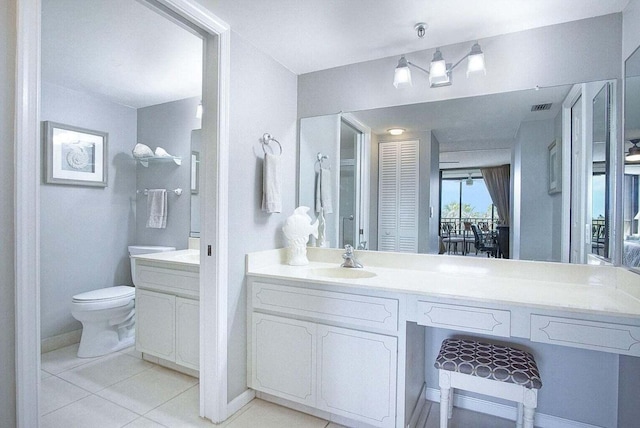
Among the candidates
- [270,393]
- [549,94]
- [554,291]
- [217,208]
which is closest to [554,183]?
[549,94]

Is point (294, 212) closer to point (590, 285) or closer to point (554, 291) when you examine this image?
point (554, 291)

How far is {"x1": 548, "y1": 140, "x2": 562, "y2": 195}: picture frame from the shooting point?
1.80 m

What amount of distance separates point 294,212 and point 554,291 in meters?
1.54

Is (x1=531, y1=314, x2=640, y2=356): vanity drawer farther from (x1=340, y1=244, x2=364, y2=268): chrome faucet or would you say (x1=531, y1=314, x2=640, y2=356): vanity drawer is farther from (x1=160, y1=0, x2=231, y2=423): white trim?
(x1=160, y1=0, x2=231, y2=423): white trim

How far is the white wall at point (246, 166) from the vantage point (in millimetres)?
1894

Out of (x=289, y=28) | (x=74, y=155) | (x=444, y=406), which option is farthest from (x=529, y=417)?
(x=74, y=155)

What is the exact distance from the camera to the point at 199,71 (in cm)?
250

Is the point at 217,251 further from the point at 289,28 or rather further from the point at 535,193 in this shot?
the point at 535,193

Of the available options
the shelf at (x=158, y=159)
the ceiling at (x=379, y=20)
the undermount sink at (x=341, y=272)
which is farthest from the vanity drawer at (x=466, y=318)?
the shelf at (x=158, y=159)

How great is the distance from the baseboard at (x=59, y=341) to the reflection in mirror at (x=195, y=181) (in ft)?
4.41

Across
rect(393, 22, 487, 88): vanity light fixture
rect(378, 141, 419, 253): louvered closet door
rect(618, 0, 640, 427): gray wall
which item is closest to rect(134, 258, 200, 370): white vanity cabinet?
rect(378, 141, 419, 253): louvered closet door

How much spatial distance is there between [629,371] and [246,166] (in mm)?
2186

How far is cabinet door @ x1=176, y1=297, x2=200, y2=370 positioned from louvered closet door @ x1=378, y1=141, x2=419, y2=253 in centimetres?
135

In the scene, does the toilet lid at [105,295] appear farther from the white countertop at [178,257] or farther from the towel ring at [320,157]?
the towel ring at [320,157]
